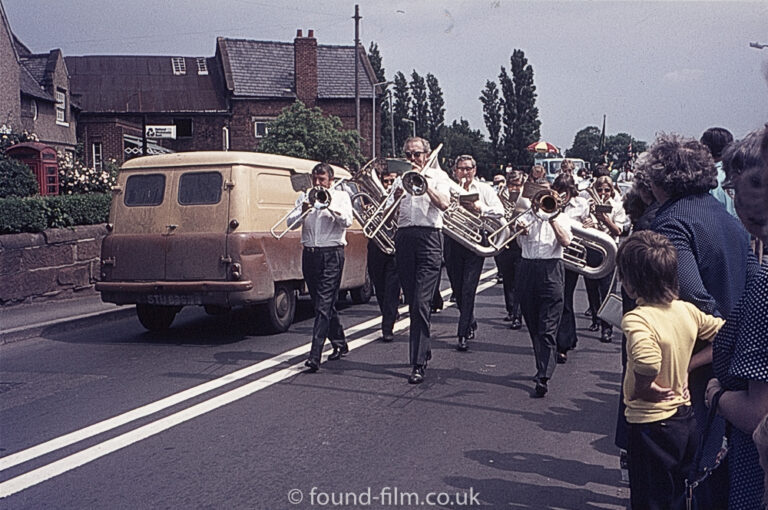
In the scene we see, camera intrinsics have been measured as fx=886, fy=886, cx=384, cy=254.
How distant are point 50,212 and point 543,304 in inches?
346

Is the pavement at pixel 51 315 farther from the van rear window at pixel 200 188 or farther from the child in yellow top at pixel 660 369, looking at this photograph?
the child in yellow top at pixel 660 369

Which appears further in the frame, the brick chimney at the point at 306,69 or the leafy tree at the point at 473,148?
the leafy tree at the point at 473,148

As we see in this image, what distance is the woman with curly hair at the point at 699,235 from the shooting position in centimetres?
395

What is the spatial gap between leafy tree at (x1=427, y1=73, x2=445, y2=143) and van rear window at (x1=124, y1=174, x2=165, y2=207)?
76.3 meters

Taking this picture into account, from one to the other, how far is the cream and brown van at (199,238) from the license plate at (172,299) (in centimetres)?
1

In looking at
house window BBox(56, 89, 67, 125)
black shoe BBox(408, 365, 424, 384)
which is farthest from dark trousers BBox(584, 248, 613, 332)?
house window BBox(56, 89, 67, 125)

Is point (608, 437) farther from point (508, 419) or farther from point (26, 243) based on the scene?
point (26, 243)

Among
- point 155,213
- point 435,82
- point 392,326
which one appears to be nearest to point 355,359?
point 392,326

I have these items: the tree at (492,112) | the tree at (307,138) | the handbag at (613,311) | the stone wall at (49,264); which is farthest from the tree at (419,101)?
the handbag at (613,311)

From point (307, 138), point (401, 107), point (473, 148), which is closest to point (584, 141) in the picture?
point (401, 107)

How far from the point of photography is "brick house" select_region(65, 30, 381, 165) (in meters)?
47.3

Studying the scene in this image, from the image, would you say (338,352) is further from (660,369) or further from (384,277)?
(660,369)

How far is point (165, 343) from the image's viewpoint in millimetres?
9922

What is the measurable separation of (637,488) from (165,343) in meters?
7.02
